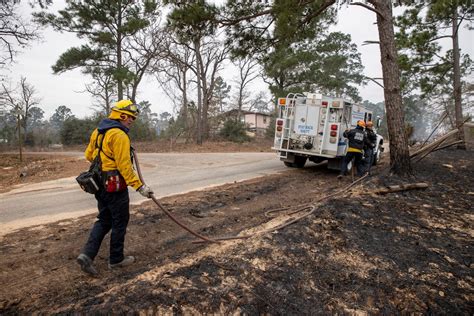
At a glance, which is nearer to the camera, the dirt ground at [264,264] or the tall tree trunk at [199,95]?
the dirt ground at [264,264]

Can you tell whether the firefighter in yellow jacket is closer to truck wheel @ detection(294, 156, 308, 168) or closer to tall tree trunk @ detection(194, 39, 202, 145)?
truck wheel @ detection(294, 156, 308, 168)

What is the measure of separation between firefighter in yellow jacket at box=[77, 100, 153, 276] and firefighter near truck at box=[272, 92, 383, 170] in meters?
7.34

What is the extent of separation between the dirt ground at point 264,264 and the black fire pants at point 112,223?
0.26 metres

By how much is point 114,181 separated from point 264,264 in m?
1.94

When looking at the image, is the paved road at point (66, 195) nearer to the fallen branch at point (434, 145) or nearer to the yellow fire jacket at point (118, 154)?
the yellow fire jacket at point (118, 154)

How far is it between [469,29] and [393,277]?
18185 millimetres

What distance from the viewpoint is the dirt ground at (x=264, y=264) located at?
264cm

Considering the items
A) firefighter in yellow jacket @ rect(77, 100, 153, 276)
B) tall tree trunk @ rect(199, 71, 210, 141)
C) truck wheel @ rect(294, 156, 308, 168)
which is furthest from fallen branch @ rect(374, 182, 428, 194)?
tall tree trunk @ rect(199, 71, 210, 141)

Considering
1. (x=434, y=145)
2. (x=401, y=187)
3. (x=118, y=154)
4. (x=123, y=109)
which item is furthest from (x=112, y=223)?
(x=434, y=145)

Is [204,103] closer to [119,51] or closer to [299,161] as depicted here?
[119,51]

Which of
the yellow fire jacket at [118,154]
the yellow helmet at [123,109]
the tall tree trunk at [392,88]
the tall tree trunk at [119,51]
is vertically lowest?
the yellow fire jacket at [118,154]

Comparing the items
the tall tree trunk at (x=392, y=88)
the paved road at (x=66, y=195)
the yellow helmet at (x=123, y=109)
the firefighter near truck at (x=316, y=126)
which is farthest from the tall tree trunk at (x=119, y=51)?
the yellow helmet at (x=123, y=109)

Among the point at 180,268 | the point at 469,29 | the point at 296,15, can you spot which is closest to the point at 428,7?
the point at 469,29

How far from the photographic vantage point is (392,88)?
25.5 feet
